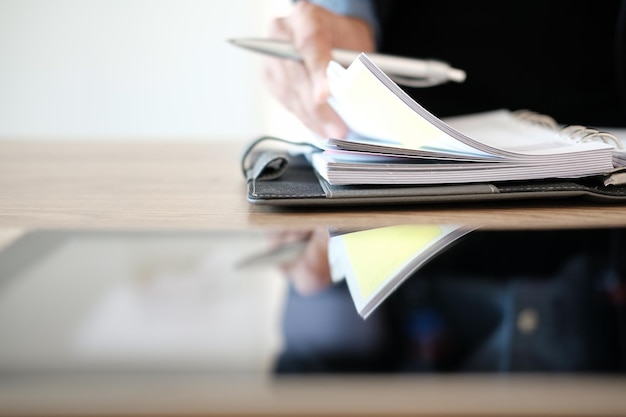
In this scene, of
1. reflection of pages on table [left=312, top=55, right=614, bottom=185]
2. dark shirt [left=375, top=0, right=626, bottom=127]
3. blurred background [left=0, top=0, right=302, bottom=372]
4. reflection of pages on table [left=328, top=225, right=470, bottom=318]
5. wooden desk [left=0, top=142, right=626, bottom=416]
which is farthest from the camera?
blurred background [left=0, top=0, right=302, bottom=372]

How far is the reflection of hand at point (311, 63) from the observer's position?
0.74 metres

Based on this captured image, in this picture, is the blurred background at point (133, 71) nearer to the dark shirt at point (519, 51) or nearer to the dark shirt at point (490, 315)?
the dark shirt at point (519, 51)

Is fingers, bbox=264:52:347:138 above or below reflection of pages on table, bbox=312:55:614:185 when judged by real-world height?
below

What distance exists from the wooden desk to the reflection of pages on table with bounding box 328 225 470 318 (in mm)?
35

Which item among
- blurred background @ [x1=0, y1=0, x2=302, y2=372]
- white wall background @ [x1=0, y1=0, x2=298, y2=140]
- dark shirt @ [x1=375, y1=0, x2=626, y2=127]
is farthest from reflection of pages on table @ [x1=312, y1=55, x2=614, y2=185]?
white wall background @ [x1=0, y1=0, x2=298, y2=140]

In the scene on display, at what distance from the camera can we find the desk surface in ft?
1.80

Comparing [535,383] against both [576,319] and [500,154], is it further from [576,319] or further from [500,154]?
[500,154]

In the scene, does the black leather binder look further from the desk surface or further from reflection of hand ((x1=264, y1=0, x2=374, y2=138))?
reflection of hand ((x1=264, y1=0, x2=374, y2=138))

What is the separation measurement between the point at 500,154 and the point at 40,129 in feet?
6.09

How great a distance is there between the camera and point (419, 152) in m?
0.56

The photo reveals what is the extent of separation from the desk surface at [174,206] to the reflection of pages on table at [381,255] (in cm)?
3

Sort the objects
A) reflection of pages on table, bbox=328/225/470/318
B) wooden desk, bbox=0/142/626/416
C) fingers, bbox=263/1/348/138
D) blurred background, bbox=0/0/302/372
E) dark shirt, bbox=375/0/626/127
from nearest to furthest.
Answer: wooden desk, bbox=0/142/626/416, reflection of pages on table, bbox=328/225/470/318, fingers, bbox=263/1/348/138, dark shirt, bbox=375/0/626/127, blurred background, bbox=0/0/302/372

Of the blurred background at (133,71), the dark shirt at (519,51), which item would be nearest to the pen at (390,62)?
the dark shirt at (519,51)

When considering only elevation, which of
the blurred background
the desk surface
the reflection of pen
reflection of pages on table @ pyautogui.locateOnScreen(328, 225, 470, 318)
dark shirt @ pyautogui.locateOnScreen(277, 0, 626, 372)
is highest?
dark shirt @ pyautogui.locateOnScreen(277, 0, 626, 372)
